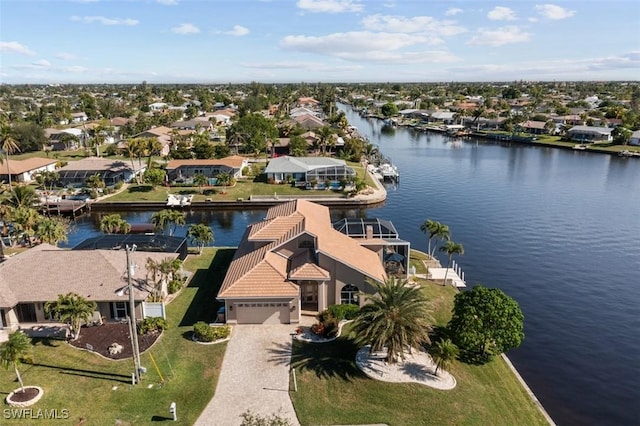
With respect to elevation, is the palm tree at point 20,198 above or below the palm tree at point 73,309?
above

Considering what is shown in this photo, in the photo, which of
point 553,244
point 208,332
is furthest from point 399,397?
point 553,244

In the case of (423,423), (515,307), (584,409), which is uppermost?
(515,307)

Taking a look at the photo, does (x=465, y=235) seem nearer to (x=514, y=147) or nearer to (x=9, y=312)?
(x=9, y=312)

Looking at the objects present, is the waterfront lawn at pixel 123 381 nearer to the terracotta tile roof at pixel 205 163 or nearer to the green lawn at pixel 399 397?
the green lawn at pixel 399 397

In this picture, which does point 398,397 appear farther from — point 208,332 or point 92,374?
point 92,374

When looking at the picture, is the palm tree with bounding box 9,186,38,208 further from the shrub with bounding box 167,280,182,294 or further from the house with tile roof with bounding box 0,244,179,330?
the shrub with bounding box 167,280,182,294

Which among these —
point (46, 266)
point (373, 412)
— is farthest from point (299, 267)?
point (46, 266)

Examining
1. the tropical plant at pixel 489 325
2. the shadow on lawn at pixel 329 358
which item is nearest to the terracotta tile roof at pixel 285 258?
the shadow on lawn at pixel 329 358
